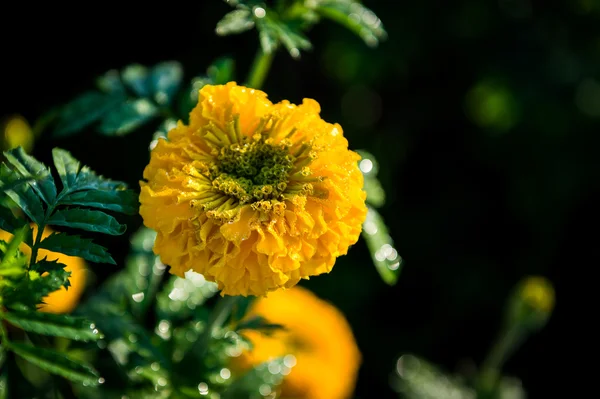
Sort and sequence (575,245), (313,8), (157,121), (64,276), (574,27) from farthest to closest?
(575,245), (574,27), (157,121), (313,8), (64,276)

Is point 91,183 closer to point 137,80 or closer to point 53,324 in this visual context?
point 53,324

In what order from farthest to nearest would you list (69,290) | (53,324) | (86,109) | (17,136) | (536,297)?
1. (536,297)
2. (17,136)
3. (69,290)
4. (86,109)
5. (53,324)

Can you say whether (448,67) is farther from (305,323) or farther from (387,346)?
(305,323)

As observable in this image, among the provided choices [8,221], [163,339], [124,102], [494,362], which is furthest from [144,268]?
[494,362]

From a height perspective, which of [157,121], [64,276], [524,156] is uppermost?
[64,276]

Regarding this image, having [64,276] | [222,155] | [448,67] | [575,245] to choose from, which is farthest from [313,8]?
[575,245]

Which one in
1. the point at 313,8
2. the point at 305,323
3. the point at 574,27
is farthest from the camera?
the point at 574,27
